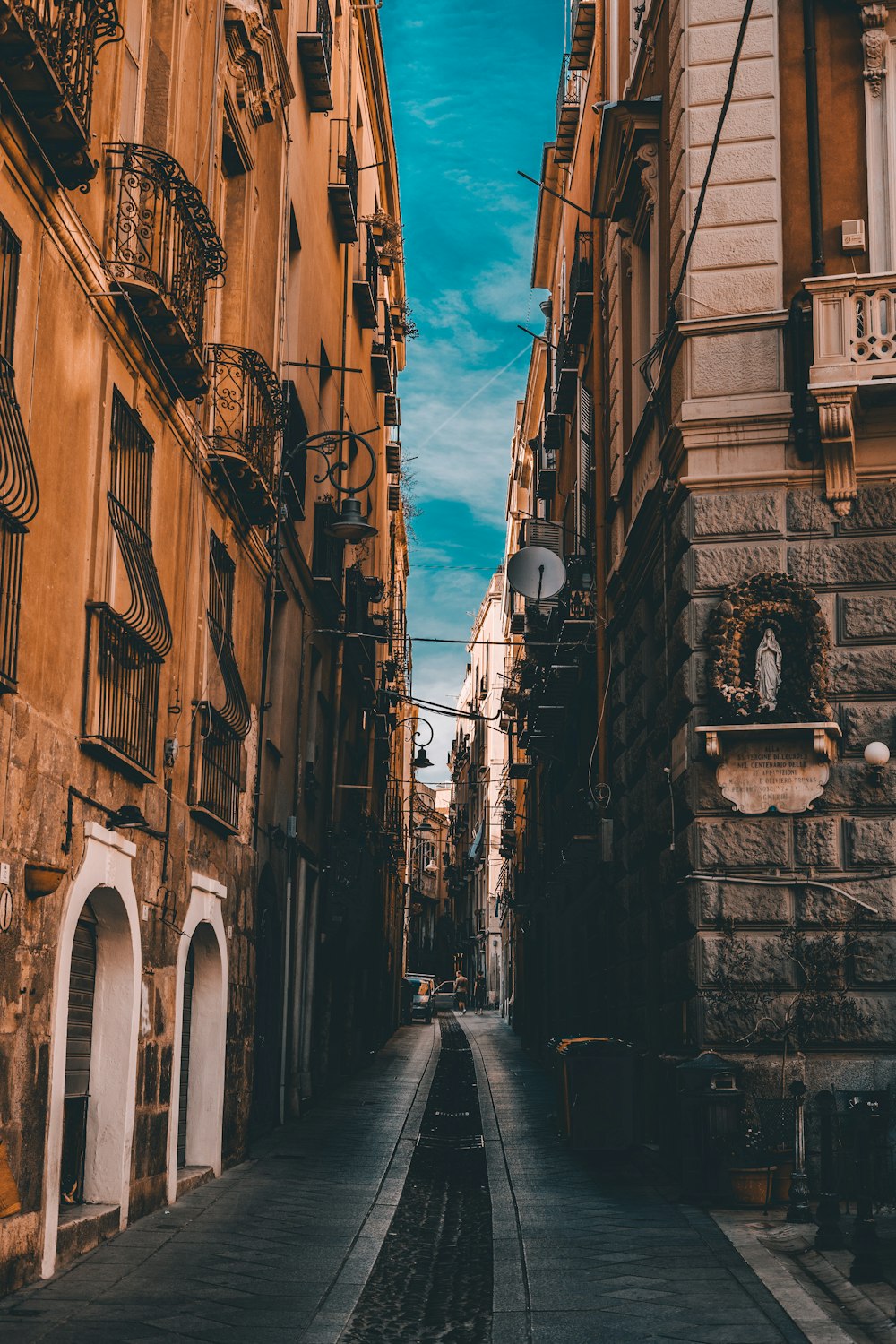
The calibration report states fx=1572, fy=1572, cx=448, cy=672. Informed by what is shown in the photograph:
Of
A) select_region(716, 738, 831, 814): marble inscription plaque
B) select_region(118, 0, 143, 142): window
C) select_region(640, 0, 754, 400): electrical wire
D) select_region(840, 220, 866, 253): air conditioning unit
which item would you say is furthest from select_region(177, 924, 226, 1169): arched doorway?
select_region(840, 220, 866, 253): air conditioning unit

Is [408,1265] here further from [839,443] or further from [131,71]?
[131,71]

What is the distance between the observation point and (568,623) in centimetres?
2125

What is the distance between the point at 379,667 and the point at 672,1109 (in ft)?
87.7

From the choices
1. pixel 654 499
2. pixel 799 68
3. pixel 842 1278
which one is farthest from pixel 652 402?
pixel 842 1278

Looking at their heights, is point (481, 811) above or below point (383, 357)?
below

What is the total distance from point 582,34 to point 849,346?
50.4 feet

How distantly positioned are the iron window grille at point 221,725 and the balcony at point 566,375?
11.8m

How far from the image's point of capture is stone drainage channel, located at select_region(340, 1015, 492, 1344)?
802 cm

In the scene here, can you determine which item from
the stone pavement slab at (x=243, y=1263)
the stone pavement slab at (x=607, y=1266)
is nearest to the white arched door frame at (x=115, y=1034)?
the stone pavement slab at (x=243, y=1263)

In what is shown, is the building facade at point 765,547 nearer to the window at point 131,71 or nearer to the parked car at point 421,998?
the window at point 131,71

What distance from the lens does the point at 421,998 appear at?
57500 mm

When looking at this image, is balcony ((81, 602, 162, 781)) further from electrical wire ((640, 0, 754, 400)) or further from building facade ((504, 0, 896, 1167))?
electrical wire ((640, 0, 754, 400))

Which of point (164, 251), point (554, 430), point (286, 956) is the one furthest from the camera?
point (554, 430)

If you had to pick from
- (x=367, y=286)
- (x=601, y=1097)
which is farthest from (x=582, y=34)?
(x=601, y=1097)
